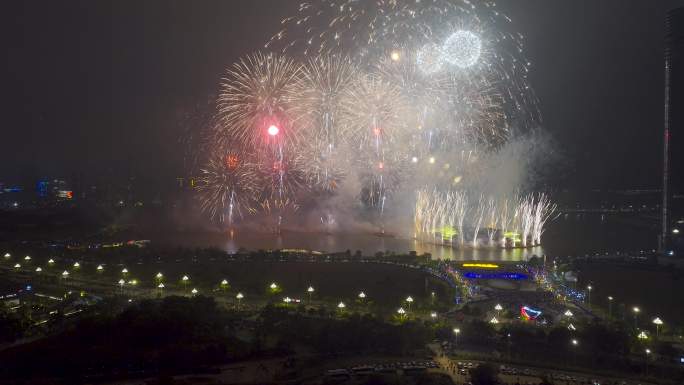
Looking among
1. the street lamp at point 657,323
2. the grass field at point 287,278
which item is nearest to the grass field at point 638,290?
the street lamp at point 657,323

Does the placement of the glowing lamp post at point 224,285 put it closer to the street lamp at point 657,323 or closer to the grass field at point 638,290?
the grass field at point 638,290

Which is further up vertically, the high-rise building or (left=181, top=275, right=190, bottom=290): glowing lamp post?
the high-rise building

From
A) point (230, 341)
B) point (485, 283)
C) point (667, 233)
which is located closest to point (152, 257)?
point (230, 341)

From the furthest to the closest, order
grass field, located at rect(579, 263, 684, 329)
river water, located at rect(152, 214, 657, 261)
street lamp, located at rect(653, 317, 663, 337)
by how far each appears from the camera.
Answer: river water, located at rect(152, 214, 657, 261) → grass field, located at rect(579, 263, 684, 329) → street lamp, located at rect(653, 317, 663, 337)

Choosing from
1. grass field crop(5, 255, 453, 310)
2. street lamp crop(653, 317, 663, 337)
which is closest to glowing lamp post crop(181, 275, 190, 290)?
grass field crop(5, 255, 453, 310)

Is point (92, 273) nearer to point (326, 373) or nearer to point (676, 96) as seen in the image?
point (326, 373)

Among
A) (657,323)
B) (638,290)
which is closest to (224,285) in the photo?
(657,323)

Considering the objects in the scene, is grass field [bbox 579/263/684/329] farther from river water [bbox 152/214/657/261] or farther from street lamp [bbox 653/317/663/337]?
river water [bbox 152/214/657/261]

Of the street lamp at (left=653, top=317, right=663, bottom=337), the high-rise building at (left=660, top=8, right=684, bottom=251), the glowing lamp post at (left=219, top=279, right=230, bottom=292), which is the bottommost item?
the street lamp at (left=653, top=317, right=663, bottom=337)

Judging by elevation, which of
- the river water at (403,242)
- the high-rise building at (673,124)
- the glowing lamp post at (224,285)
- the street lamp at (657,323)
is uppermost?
the high-rise building at (673,124)

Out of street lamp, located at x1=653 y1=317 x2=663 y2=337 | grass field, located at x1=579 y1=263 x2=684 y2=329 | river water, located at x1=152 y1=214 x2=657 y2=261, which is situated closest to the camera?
street lamp, located at x1=653 y1=317 x2=663 y2=337
